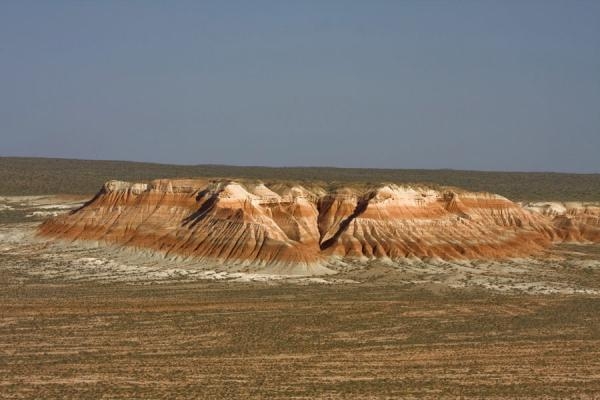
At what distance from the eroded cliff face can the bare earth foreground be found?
8.41 feet

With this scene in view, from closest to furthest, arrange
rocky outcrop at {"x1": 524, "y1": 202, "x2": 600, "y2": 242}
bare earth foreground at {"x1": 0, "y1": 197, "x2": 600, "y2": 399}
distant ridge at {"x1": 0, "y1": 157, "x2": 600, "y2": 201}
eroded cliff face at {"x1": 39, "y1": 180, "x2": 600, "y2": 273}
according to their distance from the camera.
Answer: bare earth foreground at {"x1": 0, "y1": 197, "x2": 600, "y2": 399} → eroded cliff face at {"x1": 39, "y1": 180, "x2": 600, "y2": 273} → rocky outcrop at {"x1": 524, "y1": 202, "x2": 600, "y2": 242} → distant ridge at {"x1": 0, "y1": 157, "x2": 600, "y2": 201}

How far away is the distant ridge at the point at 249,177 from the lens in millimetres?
102537

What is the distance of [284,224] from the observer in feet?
204

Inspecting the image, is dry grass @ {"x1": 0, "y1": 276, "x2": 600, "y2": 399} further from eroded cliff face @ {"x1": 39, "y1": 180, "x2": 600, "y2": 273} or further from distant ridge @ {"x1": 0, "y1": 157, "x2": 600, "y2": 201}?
distant ridge @ {"x1": 0, "y1": 157, "x2": 600, "y2": 201}

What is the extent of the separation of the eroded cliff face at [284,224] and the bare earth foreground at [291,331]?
101 inches

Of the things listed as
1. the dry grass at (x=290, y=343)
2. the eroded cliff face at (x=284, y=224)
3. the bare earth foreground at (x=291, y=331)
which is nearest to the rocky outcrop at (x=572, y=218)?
the eroded cliff face at (x=284, y=224)

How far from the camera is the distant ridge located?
103 metres

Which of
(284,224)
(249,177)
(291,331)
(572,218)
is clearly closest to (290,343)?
(291,331)

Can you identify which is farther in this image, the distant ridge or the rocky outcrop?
the distant ridge

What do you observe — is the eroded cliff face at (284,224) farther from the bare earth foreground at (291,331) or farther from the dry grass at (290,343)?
the dry grass at (290,343)

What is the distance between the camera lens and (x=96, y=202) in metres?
66.2

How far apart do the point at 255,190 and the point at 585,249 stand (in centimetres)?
2776

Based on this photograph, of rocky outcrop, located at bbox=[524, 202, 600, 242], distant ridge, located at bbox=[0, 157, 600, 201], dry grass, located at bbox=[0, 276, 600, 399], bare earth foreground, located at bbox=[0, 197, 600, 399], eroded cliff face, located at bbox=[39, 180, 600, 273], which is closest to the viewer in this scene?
dry grass, located at bbox=[0, 276, 600, 399]

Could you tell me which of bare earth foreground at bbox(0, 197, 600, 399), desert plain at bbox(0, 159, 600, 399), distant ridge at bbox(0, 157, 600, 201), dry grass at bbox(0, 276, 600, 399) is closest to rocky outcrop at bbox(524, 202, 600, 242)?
distant ridge at bbox(0, 157, 600, 201)
